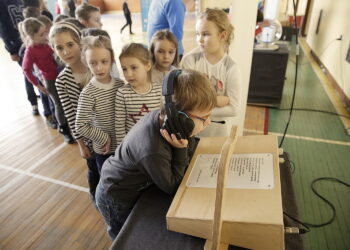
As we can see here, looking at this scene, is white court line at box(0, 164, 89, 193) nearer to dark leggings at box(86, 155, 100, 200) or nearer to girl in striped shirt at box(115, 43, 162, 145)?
dark leggings at box(86, 155, 100, 200)

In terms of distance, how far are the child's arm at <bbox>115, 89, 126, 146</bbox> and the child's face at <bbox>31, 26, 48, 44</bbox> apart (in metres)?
1.56

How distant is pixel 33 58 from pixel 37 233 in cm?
158

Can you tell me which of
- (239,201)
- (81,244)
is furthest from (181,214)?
(81,244)

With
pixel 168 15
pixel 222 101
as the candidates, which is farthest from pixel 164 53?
pixel 168 15

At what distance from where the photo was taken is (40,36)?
2.32m

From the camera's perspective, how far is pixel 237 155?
94 cm

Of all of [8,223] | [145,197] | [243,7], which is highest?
[243,7]

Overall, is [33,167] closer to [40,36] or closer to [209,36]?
[40,36]

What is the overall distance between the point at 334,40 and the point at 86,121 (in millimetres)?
4871

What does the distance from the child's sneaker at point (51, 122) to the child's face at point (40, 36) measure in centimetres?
113

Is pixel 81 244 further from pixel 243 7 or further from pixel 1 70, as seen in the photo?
pixel 1 70

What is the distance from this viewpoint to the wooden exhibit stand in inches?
24.4

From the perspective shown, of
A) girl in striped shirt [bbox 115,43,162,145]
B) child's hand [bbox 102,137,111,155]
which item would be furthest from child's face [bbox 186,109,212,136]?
child's hand [bbox 102,137,111,155]

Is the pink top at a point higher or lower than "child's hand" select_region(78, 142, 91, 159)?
higher
